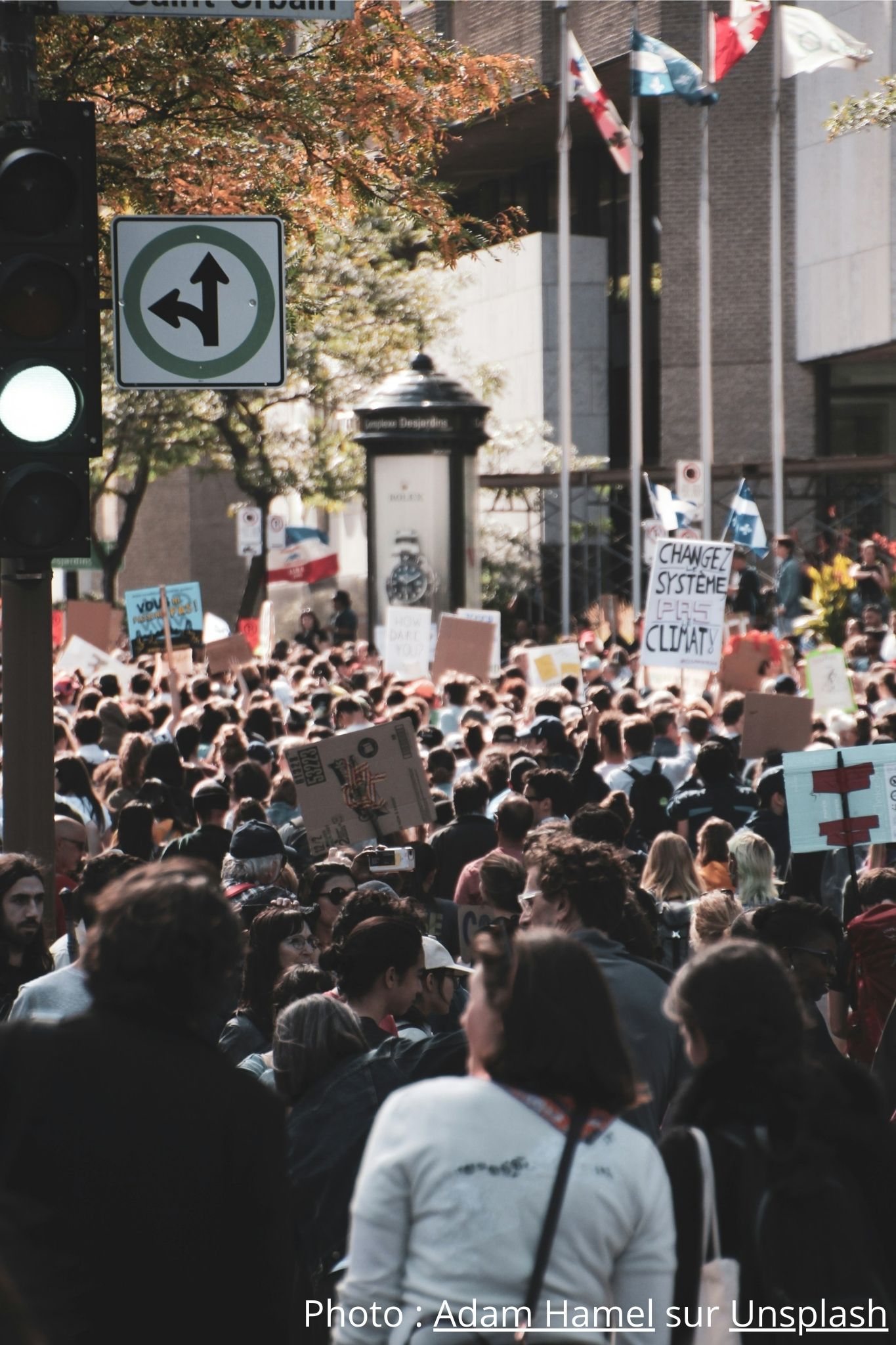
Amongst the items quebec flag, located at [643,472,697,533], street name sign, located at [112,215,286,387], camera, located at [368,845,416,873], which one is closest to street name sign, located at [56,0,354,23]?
street name sign, located at [112,215,286,387]

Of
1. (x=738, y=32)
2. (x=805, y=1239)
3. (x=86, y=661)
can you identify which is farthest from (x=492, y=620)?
(x=805, y=1239)

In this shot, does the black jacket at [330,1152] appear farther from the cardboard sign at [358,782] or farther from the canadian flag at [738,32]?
the canadian flag at [738,32]

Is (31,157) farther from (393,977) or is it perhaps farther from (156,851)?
(156,851)

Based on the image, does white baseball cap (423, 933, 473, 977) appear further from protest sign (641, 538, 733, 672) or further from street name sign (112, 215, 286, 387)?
protest sign (641, 538, 733, 672)

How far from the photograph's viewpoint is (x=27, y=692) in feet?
18.7

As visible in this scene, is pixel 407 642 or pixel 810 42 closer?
pixel 407 642

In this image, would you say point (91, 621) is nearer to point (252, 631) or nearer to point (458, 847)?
point (252, 631)

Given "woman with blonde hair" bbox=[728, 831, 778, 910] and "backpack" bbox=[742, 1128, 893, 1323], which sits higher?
"backpack" bbox=[742, 1128, 893, 1323]

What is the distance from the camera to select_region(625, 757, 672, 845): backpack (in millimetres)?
10664

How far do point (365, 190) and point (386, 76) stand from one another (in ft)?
2.57

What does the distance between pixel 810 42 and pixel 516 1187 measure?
25.9 meters

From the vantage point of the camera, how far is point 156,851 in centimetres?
979

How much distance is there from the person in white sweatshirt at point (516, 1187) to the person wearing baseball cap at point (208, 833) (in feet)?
15.7

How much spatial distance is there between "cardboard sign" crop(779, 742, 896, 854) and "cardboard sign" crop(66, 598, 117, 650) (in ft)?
36.3
